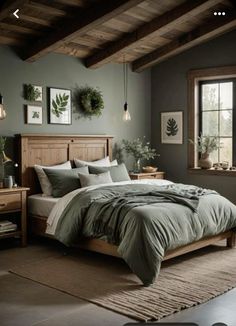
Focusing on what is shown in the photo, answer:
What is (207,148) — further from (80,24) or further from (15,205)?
(15,205)

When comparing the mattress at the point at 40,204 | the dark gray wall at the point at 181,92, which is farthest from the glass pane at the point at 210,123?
the mattress at the point at 40,204

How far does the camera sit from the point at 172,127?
25.4 feet

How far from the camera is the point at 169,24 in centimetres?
592

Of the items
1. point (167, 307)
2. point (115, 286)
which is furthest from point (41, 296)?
point (167, 307)

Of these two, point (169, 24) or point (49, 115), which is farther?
point (49, 115)

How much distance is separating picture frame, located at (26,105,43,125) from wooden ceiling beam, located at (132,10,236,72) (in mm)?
2121

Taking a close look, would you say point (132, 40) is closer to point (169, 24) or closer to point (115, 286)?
point (169, 24)

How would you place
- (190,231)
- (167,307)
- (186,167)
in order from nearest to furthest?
(167,307)
(190,231)
(186,167)

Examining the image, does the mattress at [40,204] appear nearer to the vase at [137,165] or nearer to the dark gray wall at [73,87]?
the dark gray wall at [73,87]

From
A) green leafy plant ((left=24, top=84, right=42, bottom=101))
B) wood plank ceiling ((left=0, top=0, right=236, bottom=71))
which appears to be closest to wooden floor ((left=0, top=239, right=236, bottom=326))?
green leafy plant ((left=24, top=84, right=42, bottom=101))

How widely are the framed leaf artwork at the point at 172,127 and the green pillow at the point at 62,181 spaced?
2403mm

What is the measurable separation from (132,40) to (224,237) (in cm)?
304

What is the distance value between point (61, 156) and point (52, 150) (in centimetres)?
18

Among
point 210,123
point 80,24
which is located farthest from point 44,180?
point 210,123
